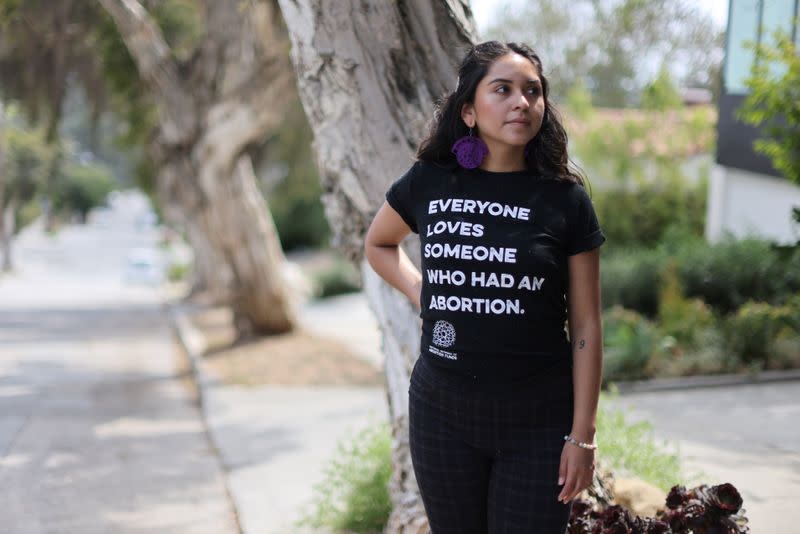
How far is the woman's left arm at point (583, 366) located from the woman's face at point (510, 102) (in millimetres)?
381

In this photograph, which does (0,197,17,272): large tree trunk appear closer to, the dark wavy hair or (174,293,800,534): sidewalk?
(174,293,800,534): sidewalk

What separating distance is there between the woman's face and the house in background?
6150mm

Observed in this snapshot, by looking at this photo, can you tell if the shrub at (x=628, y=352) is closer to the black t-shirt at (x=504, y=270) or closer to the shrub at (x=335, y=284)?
the black t-shirt at (x=504, y=270)

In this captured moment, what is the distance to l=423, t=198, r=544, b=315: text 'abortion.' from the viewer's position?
2529 millimetres

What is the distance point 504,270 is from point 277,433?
18.6 feet

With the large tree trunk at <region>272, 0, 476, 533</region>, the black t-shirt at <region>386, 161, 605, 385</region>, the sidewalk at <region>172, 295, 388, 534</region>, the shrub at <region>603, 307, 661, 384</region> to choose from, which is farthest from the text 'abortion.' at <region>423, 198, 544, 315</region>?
the shrub at <region>603, 307, 661, 384</region>

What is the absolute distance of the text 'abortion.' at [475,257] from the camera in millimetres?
2529

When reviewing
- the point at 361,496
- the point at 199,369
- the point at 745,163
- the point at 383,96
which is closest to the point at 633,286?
the point at 745,163

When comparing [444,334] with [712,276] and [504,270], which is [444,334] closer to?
[504,270]

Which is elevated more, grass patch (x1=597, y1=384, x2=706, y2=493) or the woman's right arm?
the woman's right arm

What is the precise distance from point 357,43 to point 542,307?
219 cm

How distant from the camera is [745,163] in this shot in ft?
39.2

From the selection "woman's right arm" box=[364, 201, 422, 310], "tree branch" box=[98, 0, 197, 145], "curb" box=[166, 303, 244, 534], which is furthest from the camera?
"tree branch" box=[98, 0, 197, 145]

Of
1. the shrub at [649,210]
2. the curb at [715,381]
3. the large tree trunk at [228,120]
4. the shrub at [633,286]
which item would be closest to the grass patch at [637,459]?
the curb at [715,381]
